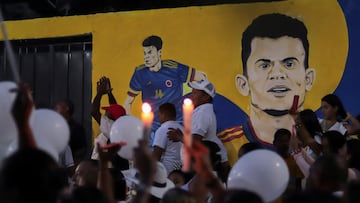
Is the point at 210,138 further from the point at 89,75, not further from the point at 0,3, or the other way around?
the point at 0,3

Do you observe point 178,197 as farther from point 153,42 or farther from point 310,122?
point 153,42

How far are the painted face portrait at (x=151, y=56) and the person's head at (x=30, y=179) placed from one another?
5.47 m

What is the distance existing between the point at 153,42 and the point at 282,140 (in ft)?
7.30

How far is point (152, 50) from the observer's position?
8.41m

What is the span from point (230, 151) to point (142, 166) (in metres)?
4.80

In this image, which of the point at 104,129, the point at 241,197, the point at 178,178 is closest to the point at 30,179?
the point at 241,197

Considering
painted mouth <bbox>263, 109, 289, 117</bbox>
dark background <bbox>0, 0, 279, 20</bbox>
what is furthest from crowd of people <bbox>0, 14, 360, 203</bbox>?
dark background <bbox>0, 0, 279, 20</bbox>

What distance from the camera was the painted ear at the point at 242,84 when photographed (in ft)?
26.1

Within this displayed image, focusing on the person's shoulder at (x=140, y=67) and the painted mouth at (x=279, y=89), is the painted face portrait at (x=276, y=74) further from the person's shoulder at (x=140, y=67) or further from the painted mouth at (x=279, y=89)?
the person's shoulder at (x=140, y=67)

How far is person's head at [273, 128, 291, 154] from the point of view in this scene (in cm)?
681

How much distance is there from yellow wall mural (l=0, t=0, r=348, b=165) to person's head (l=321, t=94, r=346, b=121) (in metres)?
0.63

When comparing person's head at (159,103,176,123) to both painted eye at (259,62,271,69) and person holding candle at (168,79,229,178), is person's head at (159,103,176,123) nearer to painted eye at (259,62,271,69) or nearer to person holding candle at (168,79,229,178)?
person holding candle at (168,79,229,178)

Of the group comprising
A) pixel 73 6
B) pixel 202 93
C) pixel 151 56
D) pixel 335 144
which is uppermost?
pixel 73 6

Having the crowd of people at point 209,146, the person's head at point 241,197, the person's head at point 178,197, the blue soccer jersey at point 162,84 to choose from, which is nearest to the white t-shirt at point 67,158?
the crowd of people at point 209,146
